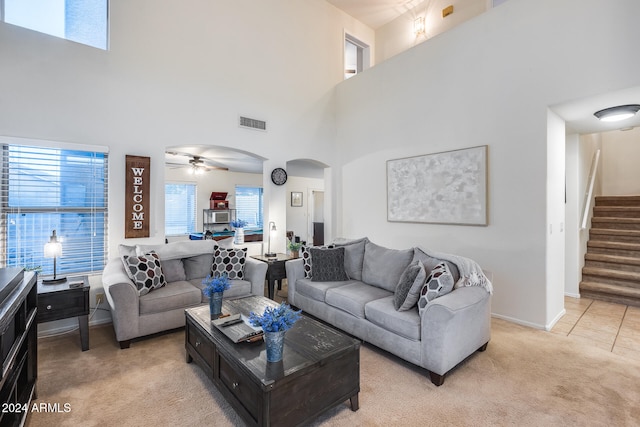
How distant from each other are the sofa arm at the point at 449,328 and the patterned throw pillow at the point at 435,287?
59 millimetres

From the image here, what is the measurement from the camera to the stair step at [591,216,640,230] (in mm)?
4879

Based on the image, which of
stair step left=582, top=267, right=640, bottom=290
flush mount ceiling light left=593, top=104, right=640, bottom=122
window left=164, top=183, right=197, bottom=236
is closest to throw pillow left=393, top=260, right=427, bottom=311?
flush mount ceiling light left=593, top=104, right=640, bottom=122

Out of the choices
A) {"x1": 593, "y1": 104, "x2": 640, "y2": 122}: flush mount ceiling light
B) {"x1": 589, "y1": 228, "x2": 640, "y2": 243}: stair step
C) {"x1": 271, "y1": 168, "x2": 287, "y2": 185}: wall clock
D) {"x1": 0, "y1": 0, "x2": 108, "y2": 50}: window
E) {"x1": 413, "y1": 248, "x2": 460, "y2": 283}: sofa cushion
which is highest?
{"x1": 0, "y1": 0, "x2": 108, "y2": 50}: window

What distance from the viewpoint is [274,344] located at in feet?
5.72

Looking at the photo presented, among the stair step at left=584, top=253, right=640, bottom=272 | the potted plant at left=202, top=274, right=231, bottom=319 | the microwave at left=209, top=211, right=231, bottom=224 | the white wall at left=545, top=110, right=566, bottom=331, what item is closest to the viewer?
the potted plant at left=202, top=274, right=231, bottom=319

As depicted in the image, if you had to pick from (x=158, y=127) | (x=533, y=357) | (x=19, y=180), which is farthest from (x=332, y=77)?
(x=533, y=357)

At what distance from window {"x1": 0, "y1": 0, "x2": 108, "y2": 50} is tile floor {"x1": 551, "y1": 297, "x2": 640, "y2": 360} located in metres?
6.18

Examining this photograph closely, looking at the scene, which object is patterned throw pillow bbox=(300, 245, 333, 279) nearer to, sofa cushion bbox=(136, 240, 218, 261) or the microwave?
sofa cushion bbox=(136, 240, 218, 261)

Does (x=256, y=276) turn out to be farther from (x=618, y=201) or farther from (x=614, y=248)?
(x=618, y=201)

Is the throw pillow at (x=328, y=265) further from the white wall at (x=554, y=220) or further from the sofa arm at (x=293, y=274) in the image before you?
the white wall at (x=554, y=220)

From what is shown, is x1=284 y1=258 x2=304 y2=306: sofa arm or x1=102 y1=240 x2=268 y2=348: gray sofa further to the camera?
x1=284 y1=258 x2=304 y2=306: sofa arm

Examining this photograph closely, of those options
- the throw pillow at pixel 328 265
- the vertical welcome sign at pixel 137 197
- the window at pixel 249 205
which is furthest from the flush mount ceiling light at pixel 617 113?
the window at pixel 249 205

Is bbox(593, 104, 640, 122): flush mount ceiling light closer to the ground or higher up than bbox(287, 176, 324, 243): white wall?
higher up

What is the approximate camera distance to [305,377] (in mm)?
1754
